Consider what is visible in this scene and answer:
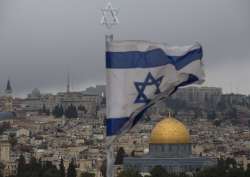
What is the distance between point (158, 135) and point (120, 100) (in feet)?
181

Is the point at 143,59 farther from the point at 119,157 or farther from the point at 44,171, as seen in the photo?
the point at 119,157

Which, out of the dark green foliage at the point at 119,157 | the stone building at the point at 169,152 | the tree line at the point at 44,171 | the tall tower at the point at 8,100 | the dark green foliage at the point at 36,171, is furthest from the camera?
the tall tower at the point at 8,100

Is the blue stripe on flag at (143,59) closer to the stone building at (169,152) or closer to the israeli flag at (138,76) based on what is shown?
the israeli flag at (138,76)

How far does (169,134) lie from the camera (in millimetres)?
61531

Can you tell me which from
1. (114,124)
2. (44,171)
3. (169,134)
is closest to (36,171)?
(44,171)

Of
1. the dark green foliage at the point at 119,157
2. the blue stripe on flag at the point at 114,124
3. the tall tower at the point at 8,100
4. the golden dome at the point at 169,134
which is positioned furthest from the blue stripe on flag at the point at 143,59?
the tall tower at the point at 8,100

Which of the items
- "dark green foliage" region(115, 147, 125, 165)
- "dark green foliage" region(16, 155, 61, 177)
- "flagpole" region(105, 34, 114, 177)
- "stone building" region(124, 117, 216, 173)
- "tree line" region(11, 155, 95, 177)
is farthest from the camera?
"dark green foliage" region(115, 147, 125, 165)

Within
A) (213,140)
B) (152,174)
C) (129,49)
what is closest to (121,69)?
(129,49)

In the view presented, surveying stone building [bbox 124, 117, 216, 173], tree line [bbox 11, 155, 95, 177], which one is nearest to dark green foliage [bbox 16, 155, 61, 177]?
tree line [bbox 11, 155, 95, 177]

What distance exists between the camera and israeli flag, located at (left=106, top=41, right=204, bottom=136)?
6.94 metres

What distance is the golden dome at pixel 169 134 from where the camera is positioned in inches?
2429

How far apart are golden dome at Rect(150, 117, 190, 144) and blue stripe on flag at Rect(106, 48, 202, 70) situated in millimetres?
54548

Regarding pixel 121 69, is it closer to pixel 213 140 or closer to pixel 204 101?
pixel 213 140

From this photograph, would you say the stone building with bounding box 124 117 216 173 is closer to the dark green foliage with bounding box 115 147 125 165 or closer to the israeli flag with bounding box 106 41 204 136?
the dark green foliage with bounding box 115 147 125 165
